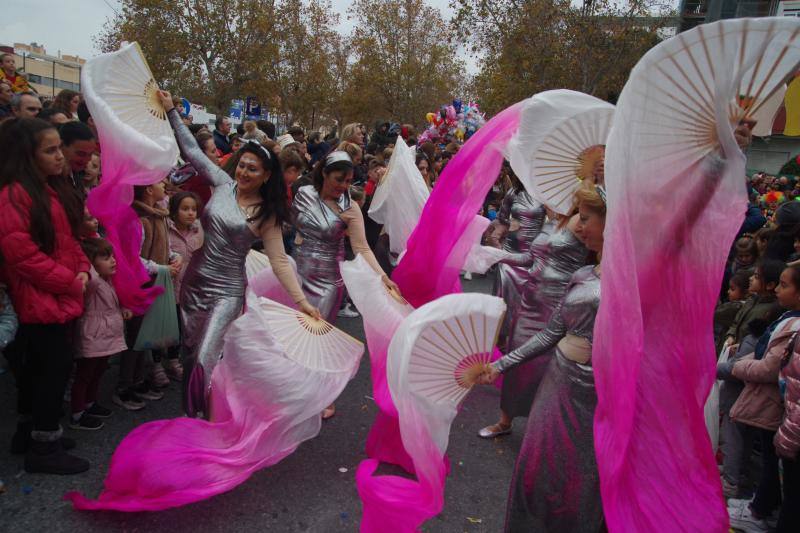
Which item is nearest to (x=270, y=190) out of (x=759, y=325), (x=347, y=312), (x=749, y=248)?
(x=759, y=325)

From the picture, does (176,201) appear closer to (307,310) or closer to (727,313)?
(307,310)

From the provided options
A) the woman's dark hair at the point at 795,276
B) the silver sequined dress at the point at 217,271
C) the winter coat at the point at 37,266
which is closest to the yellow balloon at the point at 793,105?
the woman's dark hair at the point at 795,276

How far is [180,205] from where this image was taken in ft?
14.2

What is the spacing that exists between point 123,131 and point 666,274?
8.68 feet

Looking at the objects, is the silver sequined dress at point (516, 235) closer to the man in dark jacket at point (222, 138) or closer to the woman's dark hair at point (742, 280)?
the woman's dark hair at point (742, 280)

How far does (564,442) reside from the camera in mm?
2379

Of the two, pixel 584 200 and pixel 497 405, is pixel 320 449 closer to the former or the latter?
pixel 497 405

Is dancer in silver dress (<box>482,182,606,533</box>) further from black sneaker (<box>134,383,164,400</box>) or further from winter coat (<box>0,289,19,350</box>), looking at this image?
black sneaker (<box>134,383,164,400</box>)

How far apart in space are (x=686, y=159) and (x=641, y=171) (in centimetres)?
15

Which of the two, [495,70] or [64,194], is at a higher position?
[495,70]

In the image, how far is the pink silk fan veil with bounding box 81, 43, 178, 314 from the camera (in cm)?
288

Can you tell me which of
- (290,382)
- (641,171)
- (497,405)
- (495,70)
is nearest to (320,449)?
(290,382)

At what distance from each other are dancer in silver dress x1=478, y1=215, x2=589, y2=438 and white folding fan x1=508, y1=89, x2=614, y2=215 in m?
0.72

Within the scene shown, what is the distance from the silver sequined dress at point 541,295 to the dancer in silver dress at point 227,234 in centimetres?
163
